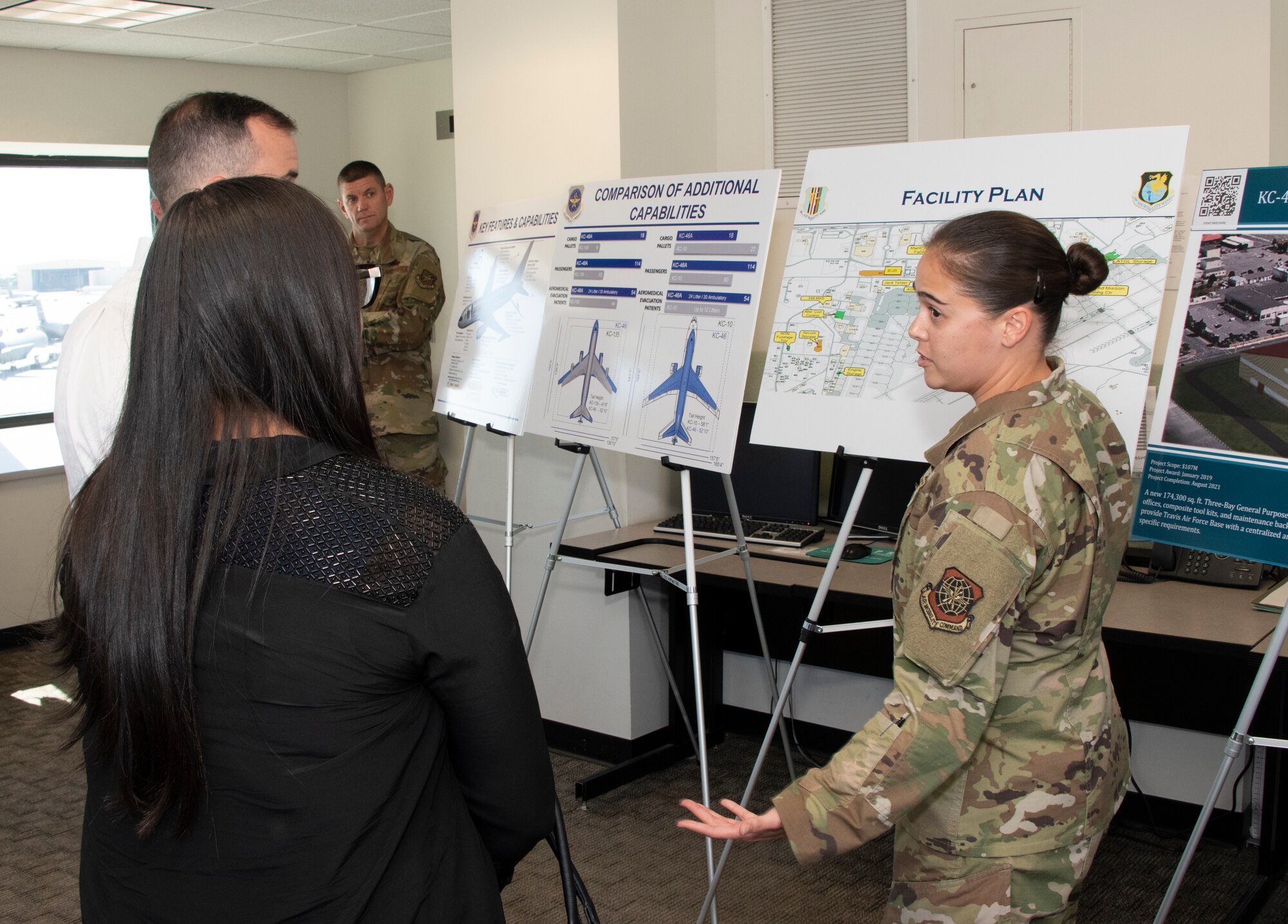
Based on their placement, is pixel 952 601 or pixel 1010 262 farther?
pixel 1010 262

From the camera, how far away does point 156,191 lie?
185cm

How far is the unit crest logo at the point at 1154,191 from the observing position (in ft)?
6.27

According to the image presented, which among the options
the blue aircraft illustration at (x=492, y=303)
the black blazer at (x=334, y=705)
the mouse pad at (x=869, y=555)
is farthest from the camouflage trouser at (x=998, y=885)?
the blue aircraft illustration at (x=492, y=303)

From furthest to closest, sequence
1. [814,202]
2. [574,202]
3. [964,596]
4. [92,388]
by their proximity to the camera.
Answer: [574,202] → [814,202] → [92,388] → [964,596]

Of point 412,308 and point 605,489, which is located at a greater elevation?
point 412,308

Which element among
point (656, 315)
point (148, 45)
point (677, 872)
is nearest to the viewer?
point (656, 315)

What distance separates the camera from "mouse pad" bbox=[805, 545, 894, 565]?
9.61ft

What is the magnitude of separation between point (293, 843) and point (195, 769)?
0.36 feet

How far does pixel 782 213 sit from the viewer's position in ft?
11.6

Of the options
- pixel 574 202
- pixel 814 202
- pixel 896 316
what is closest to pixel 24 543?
pixel 574 202

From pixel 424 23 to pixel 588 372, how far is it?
274 centimetres

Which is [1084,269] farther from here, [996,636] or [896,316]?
[896,316]

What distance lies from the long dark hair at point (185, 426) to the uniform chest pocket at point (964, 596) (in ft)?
2.27

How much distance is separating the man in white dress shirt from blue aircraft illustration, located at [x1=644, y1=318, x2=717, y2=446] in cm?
98
